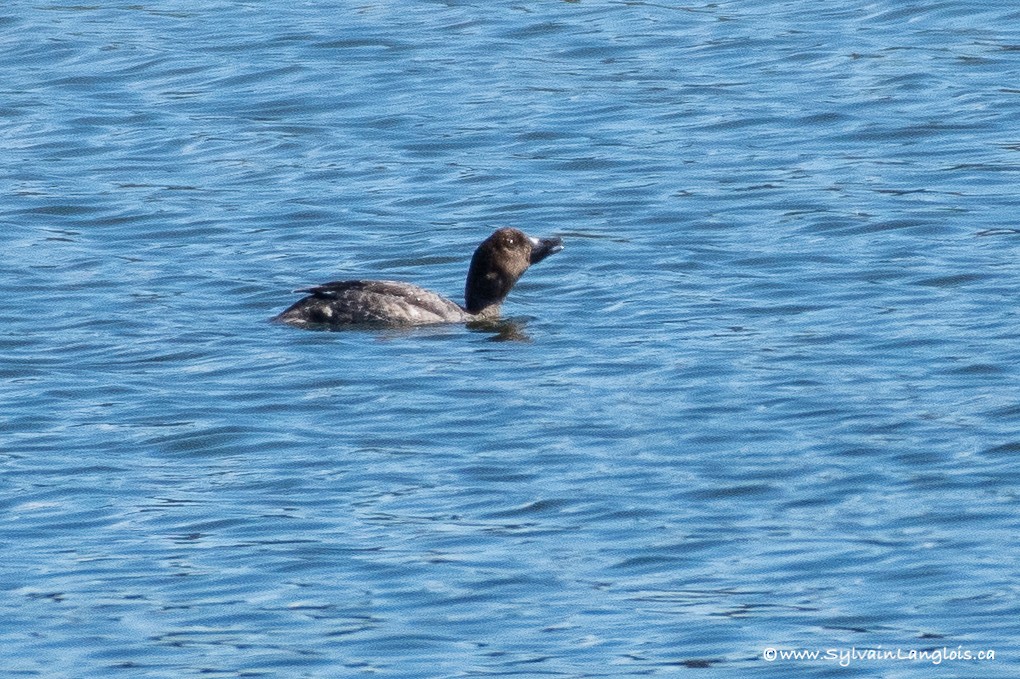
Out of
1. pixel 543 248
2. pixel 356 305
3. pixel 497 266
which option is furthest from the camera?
pixel 543 248

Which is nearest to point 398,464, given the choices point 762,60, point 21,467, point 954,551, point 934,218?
point 21,467

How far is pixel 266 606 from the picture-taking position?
28.4 ft

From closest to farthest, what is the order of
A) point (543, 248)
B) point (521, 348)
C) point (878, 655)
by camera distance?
point (878, 655) → point (521, 348) → point (543, 248)

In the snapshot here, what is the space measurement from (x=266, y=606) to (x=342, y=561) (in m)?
0.53

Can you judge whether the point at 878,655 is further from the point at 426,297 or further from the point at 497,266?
the point at 497,266

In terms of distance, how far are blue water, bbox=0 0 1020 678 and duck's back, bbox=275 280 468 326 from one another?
0.50 feet

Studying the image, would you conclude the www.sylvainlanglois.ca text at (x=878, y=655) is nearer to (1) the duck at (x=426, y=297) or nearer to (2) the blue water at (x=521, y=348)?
(2) the blue water at (x=521, y=348)

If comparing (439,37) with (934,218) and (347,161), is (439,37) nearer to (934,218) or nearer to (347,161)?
(347,161)

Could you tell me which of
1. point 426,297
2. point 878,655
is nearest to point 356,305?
point 426,297

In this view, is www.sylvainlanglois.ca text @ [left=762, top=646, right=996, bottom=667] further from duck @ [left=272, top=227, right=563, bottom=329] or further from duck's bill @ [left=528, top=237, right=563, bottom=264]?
duck's bill @ [left=528, top=237, right=563, bottom=264]

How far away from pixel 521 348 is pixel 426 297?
3.22 ft

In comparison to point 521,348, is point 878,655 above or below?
above

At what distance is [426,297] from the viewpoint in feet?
45.3

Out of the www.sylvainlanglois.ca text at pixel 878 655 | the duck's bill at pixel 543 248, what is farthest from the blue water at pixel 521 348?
the duck's bill at pixel 543 248
